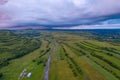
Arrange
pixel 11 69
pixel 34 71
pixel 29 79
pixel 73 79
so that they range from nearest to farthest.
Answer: pixel 73 79
pixel 29 79
pixel 34 71
pixel 11 69

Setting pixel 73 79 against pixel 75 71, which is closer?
pixel 73 79

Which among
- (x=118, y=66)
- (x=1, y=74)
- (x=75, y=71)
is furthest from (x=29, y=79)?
(x=118, y=66)

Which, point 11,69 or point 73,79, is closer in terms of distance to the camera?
point 73,79

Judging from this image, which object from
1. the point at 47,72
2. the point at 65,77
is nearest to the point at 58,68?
the point at 47,72

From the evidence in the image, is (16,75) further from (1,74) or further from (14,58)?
(14,58)

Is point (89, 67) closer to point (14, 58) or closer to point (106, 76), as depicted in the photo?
point (106, 76)

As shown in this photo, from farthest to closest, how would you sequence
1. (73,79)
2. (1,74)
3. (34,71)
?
(34,71) < (1,74) < (73,79)

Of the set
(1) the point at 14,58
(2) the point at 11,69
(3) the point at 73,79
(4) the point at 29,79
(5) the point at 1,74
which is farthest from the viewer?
(1) the point at 14,58

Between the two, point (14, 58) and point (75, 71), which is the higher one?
point (75, 71)

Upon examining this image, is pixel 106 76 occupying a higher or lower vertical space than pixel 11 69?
higher

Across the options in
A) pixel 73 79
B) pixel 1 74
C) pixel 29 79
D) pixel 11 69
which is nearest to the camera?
pixel 73 79
